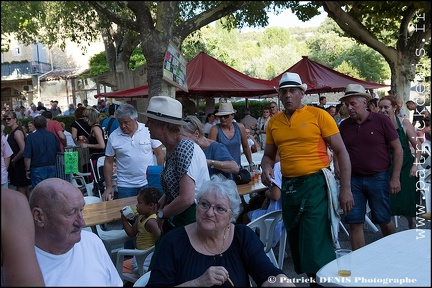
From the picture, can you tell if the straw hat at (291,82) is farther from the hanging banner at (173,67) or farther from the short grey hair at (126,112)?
the short grey hair at (126,112)

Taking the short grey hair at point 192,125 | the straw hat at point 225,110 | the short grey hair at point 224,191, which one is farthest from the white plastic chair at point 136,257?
the straw hat at point 225,110

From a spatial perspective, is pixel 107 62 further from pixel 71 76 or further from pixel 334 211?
pixel 334 211

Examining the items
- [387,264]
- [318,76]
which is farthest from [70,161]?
[318,76]

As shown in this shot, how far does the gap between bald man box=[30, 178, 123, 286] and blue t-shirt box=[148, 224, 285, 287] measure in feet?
0.76

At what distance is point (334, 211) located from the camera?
351 cm

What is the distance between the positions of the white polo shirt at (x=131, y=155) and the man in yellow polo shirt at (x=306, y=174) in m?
1.78

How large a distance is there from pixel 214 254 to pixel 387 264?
32.7 inches

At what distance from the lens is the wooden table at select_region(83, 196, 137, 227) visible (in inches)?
157

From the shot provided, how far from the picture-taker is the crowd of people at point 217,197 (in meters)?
2.29

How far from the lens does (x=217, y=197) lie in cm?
264

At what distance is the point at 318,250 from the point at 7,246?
2646 mm

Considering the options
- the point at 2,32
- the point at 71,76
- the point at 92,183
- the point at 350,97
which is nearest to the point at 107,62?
the point at 71,76

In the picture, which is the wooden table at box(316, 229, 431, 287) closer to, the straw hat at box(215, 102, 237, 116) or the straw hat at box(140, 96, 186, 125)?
the straw hat at box(140, 96, 186, 125)

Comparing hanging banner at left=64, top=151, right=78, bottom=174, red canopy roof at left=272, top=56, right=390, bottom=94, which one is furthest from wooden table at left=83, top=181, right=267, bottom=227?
red canopy roof at left=272, top=56, right=390, bottom=94
